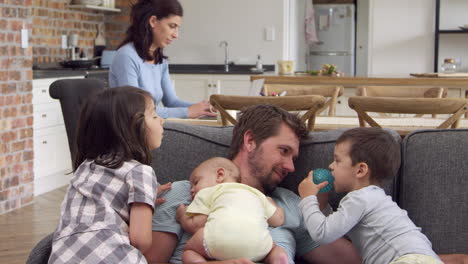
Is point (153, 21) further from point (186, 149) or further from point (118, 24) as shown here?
point (118, 24)

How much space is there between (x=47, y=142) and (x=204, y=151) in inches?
131

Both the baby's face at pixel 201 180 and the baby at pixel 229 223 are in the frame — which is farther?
the baby's face at pixel 201 180

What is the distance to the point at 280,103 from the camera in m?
3.08

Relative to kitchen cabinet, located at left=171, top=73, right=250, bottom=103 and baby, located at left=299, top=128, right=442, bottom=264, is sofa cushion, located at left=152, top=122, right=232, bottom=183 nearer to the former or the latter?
baby, located at left=299, top=128, right=442, bottom=264

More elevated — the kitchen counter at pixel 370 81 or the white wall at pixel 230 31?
the white wall at pixel 230 31

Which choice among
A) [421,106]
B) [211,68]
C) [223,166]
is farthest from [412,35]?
[223,166]

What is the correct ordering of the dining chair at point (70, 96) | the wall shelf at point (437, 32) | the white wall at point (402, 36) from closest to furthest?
the dining chair at point (70, 96), the wall shelf at point (437, 32), the white wall at point (402, 36)

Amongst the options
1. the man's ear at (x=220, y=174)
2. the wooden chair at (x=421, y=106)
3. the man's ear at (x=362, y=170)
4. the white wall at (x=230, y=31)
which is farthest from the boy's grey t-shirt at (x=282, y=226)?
the white wall at (x=230, y=31)

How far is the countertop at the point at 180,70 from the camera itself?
18.1 ft

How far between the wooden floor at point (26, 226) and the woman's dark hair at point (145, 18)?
134 cm

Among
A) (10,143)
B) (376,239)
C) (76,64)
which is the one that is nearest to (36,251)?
(376,239)

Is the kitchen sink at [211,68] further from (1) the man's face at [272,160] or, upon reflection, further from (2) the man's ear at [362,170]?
(2) the man's ear at [362,170]

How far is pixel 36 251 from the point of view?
191 centimetres

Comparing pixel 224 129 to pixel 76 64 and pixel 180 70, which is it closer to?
pixel 76 64
